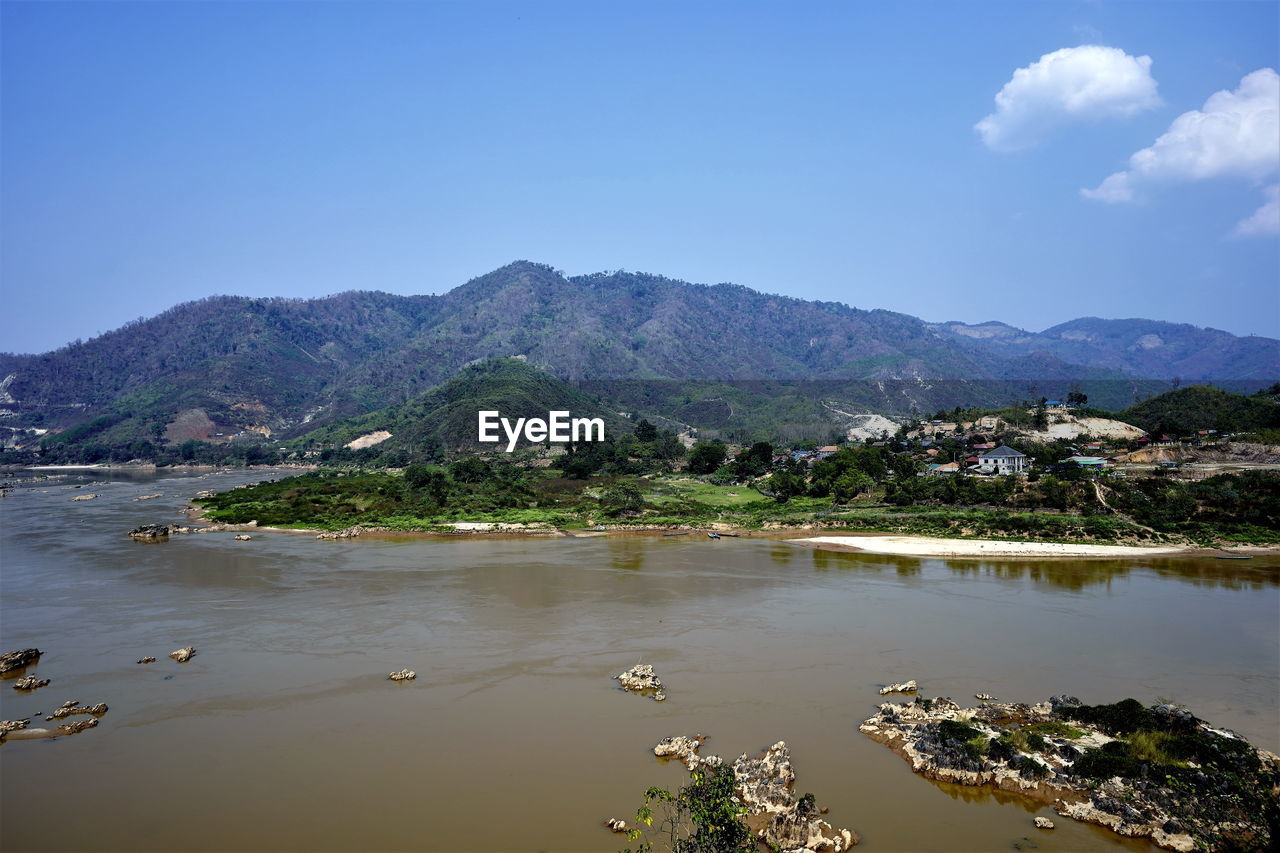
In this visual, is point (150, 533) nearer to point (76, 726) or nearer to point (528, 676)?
point (76, 726)

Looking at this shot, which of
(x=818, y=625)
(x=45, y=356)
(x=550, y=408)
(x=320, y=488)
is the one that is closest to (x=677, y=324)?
(x=550, y=408)

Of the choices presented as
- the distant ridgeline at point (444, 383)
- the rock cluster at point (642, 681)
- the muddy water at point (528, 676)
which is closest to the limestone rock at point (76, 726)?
the muddy water at point (528, 676)

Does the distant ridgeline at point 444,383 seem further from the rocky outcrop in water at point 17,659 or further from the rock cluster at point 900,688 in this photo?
the rock cluster at point 900,688

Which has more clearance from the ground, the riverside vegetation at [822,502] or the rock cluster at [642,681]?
the riverside vegetation at [822,502]

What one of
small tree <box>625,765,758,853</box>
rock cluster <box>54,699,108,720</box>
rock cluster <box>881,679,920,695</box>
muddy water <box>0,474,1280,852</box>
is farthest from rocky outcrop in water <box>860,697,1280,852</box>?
rock cluster <box>54,699,108,720</box>

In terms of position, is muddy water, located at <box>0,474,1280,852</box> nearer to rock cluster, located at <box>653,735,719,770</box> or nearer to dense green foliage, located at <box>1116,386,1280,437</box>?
rock cluster, located at <box>653,735,719,770</box>

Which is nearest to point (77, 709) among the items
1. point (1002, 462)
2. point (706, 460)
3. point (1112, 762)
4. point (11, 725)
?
point (11, 725)

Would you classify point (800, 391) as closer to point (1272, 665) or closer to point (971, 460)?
point (971, 460)
